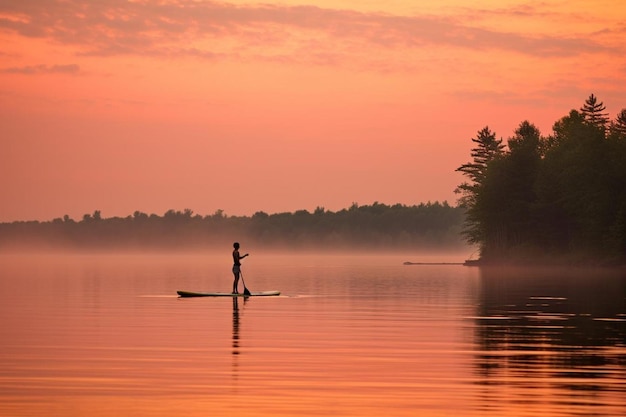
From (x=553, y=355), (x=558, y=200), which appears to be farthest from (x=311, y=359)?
(x=558, y=200)

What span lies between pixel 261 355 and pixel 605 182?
10956 centimetres

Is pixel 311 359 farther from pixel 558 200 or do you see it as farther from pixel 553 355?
pixel 558 200

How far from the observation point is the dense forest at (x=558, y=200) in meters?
132

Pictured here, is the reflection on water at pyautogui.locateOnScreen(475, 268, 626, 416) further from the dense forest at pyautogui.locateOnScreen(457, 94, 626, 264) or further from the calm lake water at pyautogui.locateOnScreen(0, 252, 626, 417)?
the dense forest at pyautogui.locateOnScreen(457, 94, 626, 264)

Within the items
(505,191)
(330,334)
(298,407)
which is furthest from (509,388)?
(505,191)

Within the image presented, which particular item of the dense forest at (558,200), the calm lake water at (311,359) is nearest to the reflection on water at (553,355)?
the calm lake water at (311,359)

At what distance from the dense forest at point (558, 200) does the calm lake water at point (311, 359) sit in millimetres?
80085

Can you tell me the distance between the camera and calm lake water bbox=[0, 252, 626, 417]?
2108 cm

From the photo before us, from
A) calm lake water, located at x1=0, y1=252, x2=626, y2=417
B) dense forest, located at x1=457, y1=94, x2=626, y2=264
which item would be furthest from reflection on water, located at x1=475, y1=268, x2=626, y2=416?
dense forest, located at x1=457, y1=94, x2=626, y2=264

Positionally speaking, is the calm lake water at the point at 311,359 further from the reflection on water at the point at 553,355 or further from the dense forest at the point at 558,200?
the dense forest at the point at 558,200

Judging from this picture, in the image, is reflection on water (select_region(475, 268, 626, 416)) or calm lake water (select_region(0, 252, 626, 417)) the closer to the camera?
calm lake water (select_region(0, 252, 626, 417))

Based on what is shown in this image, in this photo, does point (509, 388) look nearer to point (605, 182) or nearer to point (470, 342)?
point (470, 342)

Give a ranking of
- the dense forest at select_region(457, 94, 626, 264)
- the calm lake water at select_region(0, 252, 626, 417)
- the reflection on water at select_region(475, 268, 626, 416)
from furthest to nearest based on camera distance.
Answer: the dense forest at select_region(457, 94, 626, 264), the reflection on water at select_region(475, 268, 626, 416), the calm lake water at select_region(0, 252, 626, 417)

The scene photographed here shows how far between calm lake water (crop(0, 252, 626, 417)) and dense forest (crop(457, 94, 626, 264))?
8008cm
